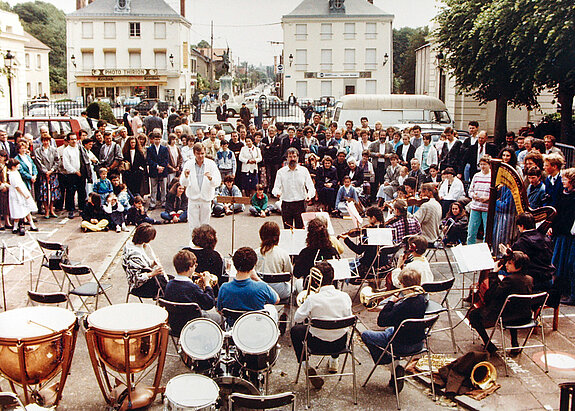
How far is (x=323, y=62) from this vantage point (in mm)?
61188

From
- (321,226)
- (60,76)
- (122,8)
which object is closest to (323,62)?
(122,8)

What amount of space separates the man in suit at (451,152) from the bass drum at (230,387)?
9.31 m

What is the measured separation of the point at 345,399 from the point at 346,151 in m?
10.3

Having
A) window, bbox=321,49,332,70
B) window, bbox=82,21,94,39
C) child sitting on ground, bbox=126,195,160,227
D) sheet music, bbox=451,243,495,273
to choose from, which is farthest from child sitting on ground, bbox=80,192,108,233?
window, bbox=82,21,94,39

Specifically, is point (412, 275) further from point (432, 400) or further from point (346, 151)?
point (346, 151)

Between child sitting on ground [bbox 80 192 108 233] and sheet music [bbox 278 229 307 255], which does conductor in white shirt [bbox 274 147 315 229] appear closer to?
sheet music [bbox 278 229 307 255]

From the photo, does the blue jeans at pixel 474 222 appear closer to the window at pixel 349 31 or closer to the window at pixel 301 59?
the window at pixel 301 59

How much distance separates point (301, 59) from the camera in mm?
61219

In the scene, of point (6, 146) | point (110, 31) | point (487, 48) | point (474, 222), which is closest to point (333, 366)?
point (474, 222)

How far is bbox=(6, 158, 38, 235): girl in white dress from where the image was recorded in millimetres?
12398

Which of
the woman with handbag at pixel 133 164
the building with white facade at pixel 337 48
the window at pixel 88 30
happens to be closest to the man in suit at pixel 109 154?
the woman with handbag at pixel 133 164

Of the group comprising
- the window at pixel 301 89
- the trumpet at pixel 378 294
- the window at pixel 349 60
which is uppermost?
the window at pixel 349 60

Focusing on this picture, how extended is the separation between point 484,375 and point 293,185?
18.3 ft

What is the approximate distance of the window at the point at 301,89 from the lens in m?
61.5
